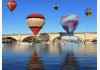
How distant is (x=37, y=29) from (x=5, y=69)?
3448 cm

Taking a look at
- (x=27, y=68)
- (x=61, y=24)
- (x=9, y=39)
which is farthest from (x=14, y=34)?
(x=27, y=68)

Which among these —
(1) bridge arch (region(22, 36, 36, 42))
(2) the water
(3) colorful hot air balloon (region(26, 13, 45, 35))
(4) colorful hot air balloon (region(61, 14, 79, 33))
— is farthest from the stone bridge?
(2) the water

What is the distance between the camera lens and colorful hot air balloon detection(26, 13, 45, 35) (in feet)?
161

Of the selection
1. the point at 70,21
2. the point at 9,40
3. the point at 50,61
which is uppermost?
the point at 70,21

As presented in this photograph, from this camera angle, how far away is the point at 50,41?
89.5m

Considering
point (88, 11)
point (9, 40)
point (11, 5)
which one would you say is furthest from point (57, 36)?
point (11, 5)

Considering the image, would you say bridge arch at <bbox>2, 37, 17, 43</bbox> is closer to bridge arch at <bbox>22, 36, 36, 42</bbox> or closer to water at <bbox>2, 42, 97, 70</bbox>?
bridge arch at <bbox>22, 36, 36, 42</bbox>

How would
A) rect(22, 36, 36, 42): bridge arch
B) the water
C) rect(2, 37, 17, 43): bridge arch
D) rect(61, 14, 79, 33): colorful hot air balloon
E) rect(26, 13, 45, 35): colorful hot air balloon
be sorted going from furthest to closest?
rect(2, 37, 17, 43): bridge arch → rect(22, 36, 36, 42): bridge arch → rect(61, 14, 79, 33): colorful hot air balloon → rect(26, 13, 45, 35): colorful hot air balloon → the water

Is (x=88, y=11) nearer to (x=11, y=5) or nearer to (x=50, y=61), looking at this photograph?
(x=11, y=5)

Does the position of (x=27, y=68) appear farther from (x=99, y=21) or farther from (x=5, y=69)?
(x=99, y=21)

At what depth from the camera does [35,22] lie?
49156mm

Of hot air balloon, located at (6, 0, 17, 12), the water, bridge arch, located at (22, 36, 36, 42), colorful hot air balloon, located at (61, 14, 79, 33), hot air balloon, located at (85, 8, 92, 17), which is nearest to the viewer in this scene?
the water

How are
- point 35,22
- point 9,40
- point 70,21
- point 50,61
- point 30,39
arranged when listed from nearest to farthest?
point 50,61
point 35,22
point 70,21
point 30,39
point 9,40

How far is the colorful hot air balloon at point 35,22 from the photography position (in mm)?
49094
